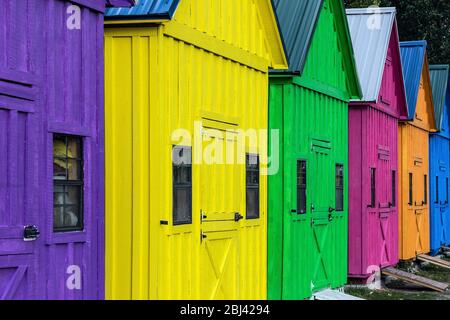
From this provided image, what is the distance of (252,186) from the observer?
14.2 metres

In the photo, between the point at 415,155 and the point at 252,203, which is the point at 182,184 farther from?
the point at 415,155

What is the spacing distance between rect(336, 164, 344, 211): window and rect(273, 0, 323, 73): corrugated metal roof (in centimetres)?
384

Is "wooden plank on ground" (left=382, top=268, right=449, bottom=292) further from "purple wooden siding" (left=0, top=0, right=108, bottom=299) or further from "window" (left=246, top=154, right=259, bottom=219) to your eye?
"purple wooden siding" (left=0, top=0, right=108, bottom=299)

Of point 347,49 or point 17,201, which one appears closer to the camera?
point 17,201

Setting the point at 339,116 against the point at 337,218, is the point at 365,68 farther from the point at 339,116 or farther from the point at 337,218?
the point at 337,218

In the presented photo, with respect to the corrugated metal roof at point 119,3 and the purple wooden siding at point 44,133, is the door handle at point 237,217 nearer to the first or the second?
the purple wooden siding at point 44,133

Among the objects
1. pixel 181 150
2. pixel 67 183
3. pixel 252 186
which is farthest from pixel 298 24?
pixel 67 183

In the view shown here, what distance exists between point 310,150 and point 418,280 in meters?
6.46

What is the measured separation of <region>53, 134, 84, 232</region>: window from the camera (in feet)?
29.9

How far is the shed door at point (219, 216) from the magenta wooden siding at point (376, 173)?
8.11 m

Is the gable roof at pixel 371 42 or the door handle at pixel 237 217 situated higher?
the gable roof at pixel 371 42

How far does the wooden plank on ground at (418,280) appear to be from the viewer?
22.0 m

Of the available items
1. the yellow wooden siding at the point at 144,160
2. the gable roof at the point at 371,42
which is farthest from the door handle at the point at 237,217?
the gable roof at the point at 371,42

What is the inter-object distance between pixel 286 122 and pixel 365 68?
6339mm
